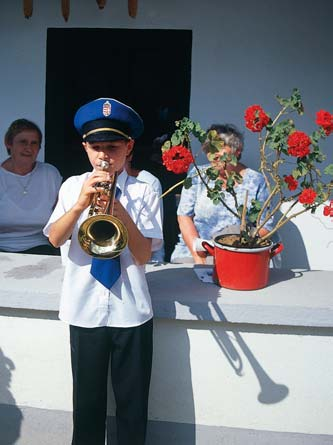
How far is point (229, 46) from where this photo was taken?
A: 4562mm

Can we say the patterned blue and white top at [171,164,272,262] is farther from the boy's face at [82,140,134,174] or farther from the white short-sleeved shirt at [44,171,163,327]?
the boy's face at [82,140,134,174]

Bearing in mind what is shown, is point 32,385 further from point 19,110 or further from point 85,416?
point 19,110

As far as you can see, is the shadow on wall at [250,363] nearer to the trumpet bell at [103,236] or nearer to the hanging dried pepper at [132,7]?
the trumpet bell at [103,236]

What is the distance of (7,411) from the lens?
268cm

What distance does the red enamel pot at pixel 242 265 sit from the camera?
8.19ft

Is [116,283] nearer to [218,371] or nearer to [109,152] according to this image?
[109,152]

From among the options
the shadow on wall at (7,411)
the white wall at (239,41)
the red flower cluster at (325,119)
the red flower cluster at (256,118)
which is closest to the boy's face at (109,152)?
the red flower cluster at (256,118)

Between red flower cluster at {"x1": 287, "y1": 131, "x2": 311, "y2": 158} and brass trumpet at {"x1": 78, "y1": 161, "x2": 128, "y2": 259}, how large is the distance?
0.77 metres

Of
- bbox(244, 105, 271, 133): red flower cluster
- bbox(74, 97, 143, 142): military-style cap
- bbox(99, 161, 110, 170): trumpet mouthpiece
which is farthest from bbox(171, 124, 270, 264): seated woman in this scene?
bbox(99, 161, 110, 170): trumpet mouthpiece

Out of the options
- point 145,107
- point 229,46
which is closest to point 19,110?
point 145,107

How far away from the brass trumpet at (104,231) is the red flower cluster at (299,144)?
767mm

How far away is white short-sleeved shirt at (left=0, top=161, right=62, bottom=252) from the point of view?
154 inches

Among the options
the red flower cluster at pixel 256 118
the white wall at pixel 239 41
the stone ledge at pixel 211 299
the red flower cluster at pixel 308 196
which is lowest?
the stone ledge at pixel 211 299

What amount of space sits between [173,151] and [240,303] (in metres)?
0.69
